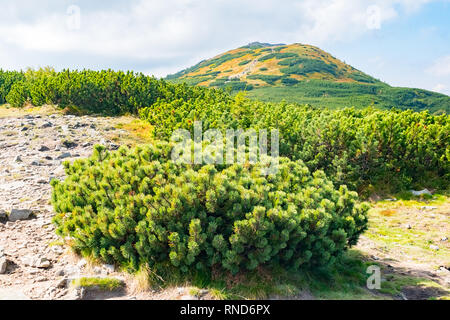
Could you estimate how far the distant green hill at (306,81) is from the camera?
307 ft

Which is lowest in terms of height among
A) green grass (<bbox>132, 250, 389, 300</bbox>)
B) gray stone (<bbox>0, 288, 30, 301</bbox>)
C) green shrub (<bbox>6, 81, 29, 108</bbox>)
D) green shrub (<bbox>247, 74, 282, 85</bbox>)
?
green grass (<bbox>132, 250, 389, 300</bbox>)

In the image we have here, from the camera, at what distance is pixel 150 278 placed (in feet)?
15.1

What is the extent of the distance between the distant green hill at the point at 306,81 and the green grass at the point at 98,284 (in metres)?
63.5

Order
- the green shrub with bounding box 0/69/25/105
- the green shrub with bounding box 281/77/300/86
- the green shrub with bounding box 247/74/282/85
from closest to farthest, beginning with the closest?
the green shrub with bounding box 0/69/25/105 < the green shrub with bounding box 281/77/300/86 < the green shrub with bounding box 247/74/282/85

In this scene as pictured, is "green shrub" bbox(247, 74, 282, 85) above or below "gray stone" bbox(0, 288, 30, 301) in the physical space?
above

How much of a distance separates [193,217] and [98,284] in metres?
1.60

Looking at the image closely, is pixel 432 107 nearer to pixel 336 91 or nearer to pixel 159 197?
pixel 336 91

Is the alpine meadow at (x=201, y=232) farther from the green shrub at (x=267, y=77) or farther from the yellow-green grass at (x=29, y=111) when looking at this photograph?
the green shrub at (x=267, y=77)

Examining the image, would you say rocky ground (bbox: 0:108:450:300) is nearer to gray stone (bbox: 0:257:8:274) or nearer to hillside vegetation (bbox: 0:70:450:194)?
gray stone (bbox: 0:257:8:274)

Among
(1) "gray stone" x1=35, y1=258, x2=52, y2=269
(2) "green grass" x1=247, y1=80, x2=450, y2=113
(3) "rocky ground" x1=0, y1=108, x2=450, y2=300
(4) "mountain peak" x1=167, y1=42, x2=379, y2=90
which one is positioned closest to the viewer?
(3) "rocky ground" x1=0, y1=108, x2=450, y2=300

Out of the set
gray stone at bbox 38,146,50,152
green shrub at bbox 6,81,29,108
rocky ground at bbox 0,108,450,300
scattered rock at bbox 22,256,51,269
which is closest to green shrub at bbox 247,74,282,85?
green shrub at bbox 6,81,29,108

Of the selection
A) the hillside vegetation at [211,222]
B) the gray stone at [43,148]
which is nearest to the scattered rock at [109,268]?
the hillside vegetation at [211,222]

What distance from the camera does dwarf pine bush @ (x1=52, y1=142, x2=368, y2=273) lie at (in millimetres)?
4457

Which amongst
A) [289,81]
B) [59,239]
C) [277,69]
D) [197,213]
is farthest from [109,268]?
[277,69]
